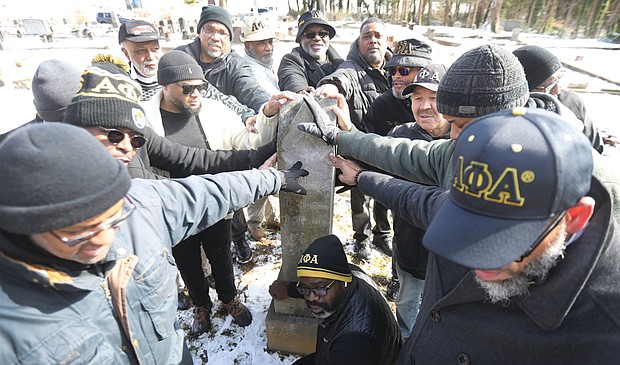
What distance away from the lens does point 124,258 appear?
1294 mm

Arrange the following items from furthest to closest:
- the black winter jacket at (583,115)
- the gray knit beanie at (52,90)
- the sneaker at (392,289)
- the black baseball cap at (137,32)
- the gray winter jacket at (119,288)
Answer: the sneaker at (392,289) → the black baseball cap at (137,32) → the black winter jacket at (583,115) → the gray knit beanie at (52,90) → the gray winter jacket at (119,288)

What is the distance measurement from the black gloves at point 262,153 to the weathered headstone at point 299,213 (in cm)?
13

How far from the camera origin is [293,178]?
218 centimetres

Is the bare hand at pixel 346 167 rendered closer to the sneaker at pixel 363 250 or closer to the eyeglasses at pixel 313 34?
the sneaker at pixel 363 250

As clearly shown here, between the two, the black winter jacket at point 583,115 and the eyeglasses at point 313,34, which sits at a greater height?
the eyeglasses at point 313,34

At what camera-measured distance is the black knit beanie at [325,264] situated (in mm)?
1988

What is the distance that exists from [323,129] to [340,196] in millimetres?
3311

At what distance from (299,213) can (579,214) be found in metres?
1.74

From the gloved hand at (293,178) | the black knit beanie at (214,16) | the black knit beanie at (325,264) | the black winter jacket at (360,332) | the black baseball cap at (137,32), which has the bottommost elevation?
the black winter jacket at (360,332)

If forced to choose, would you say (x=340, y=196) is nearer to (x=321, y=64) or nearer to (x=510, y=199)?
(x=321, y=64)

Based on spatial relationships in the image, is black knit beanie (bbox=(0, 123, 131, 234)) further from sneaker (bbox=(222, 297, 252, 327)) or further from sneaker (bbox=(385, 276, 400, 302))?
sneaker (bbox=(385, 276, 400, 302))

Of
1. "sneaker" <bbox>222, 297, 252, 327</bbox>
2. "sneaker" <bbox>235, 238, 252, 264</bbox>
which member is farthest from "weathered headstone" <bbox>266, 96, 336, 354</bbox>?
"sneaker" <bbox>235, 238, 252, 264</bbox>

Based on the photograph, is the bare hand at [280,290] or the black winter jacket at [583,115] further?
the black winter jacket at [583,115]

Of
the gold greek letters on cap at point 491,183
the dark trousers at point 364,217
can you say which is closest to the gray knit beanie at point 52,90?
the gold greek letters on cap at point 491,183
